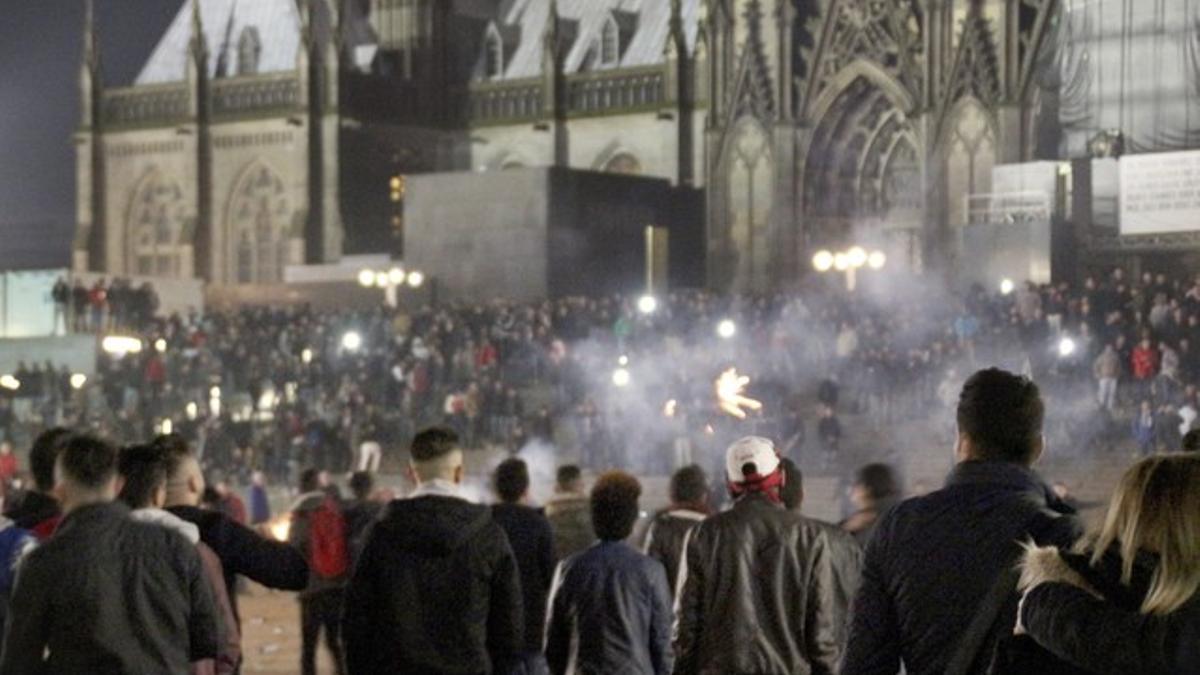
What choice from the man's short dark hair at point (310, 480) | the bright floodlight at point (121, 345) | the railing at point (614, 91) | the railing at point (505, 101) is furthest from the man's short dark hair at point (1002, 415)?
the railing at point (505, 101)

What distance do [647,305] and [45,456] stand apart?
31.5m

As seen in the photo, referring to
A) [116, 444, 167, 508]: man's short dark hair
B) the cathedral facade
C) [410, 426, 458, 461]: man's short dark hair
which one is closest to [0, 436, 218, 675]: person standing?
[116, 444, 167, 508]: man's short dark hair

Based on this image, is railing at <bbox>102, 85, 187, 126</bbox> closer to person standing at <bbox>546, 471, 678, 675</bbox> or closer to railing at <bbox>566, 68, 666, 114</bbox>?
railing at <bbox>566, 68, 666, 114</bbox>

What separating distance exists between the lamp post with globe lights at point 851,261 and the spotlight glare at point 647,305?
177 inches

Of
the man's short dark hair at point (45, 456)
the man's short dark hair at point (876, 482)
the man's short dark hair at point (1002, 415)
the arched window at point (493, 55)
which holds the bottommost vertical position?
A: the man's short dark hair at point (876, 482)

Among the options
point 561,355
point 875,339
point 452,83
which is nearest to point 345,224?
point 452,83

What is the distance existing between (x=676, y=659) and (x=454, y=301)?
131 feet

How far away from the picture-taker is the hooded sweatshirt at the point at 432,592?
23.6 ft

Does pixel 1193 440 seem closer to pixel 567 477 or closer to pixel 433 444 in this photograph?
pixel 433 444

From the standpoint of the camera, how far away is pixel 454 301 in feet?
156

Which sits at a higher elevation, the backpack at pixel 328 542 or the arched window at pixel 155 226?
the arched window at pixel 155 226

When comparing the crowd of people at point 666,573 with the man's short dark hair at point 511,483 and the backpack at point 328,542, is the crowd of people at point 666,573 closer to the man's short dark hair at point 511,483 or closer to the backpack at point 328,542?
the man's short dark hair at point 511,483

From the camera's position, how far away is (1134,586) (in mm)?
4129

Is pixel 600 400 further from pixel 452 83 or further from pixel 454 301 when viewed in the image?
A: pixel 452 83
